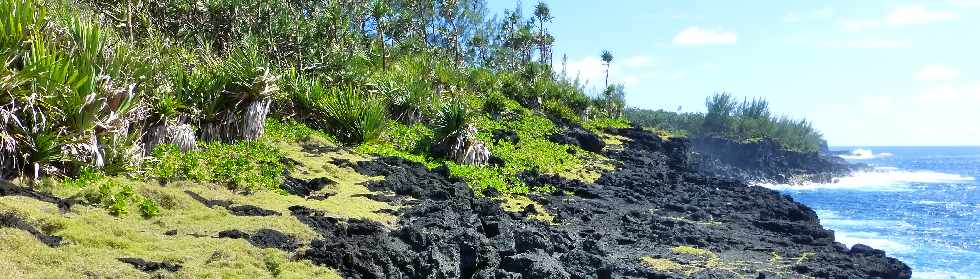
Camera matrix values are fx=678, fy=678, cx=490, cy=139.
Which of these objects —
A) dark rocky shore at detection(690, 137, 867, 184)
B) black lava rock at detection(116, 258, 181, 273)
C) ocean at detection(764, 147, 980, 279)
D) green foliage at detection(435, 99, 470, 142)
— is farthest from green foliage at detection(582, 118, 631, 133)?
dark rocky shore at detection(690, 137, 867, 184)

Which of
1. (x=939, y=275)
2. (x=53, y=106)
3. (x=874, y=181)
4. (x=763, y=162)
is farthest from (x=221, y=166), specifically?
(x=874, y=181)

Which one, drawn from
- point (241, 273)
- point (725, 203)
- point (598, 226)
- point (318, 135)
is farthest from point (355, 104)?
point (725, 203)

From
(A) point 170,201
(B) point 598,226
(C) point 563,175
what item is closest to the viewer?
(A) point 170,201

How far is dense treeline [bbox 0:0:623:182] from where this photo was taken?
6914 mm

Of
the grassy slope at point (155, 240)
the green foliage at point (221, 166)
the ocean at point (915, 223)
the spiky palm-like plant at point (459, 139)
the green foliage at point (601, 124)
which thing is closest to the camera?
the grassy slope at point (155, 240)

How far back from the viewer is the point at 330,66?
18094 millimetres

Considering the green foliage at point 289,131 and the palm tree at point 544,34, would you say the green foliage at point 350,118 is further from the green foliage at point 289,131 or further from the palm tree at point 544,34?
the palm tree at point 544,34

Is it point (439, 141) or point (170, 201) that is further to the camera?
point (439, 141)

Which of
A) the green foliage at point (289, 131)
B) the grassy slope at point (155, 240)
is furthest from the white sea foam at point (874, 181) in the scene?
the grassy slope at point (155, 240)

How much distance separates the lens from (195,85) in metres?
11.2

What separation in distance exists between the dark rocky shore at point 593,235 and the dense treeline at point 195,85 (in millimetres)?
2191

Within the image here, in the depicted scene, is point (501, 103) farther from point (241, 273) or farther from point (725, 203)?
point (241, 273)

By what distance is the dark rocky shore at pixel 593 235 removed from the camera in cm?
716

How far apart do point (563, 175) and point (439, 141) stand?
359 cm
